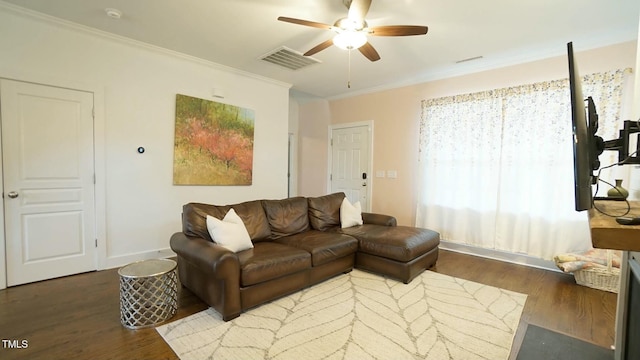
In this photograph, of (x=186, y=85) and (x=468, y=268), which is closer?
(x=468, y=268)

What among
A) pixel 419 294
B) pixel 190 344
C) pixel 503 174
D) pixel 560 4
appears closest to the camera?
pixel 190 344

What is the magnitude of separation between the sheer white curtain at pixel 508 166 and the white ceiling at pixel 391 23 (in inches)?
20.3

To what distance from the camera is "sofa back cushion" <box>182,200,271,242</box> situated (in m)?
2.66

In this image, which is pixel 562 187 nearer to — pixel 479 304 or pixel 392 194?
pixel 479 304

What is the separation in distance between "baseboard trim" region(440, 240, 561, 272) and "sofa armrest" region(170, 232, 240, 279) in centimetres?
333

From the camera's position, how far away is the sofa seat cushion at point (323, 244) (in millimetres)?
2785

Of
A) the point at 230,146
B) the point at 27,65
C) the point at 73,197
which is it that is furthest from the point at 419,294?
the point at 27,65

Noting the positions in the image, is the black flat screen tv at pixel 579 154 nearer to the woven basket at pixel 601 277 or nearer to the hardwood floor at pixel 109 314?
the hardwood floor at pixel 109 314

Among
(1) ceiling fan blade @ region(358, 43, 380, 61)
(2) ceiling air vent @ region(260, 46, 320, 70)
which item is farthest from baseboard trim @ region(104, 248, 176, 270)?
(1) ceiling fan blade @ region(358, 43, 380, 61)

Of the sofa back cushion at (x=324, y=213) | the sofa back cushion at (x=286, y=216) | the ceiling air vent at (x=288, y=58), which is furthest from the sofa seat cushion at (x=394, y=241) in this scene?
the ceiling air vent at (x=288, y=58)

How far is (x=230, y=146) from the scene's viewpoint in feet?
13.9

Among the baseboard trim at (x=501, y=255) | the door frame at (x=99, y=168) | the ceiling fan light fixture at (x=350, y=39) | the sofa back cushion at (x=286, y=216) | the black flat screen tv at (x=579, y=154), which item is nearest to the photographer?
the black flat screen tv at (x=579, y=154)

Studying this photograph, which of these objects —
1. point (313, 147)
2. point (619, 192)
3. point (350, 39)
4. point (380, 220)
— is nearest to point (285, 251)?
point (380, 220)

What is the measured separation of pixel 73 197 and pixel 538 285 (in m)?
5.06
